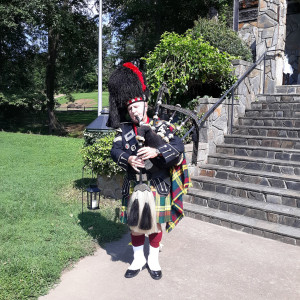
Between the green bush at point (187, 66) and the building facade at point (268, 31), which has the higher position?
the building facade at point (268, 31)

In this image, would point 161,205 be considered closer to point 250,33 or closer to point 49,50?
point 250,33

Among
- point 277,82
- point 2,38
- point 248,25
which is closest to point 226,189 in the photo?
point 277,82

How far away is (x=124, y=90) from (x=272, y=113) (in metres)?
4.16

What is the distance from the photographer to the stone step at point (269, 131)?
18.1ft

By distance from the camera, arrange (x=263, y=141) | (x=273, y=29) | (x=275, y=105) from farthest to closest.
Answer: (x=273, y=29) → (x=275, y=105) → (x=263, y=141)

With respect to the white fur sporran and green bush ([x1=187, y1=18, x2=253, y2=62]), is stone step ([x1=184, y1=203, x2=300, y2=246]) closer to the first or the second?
the white fur sporran

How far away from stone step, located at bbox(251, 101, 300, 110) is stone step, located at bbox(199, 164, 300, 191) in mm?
1879

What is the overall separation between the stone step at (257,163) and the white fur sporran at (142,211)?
9.20 ft

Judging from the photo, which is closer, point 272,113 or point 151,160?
point 151,160

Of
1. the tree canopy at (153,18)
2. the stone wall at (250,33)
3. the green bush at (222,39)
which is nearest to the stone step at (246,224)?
the green bush at (222,39)

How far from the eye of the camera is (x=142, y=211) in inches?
112

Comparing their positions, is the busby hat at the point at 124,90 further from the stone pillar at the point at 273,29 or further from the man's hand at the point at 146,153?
the stone pillar at the point at 273,29

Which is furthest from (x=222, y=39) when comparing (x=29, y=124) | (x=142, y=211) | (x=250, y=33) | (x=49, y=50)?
(x=29, y=124)

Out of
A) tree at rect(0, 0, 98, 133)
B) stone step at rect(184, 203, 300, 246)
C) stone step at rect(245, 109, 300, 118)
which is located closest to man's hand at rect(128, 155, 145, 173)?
stone step at rect(184, 203, 300, 246)
